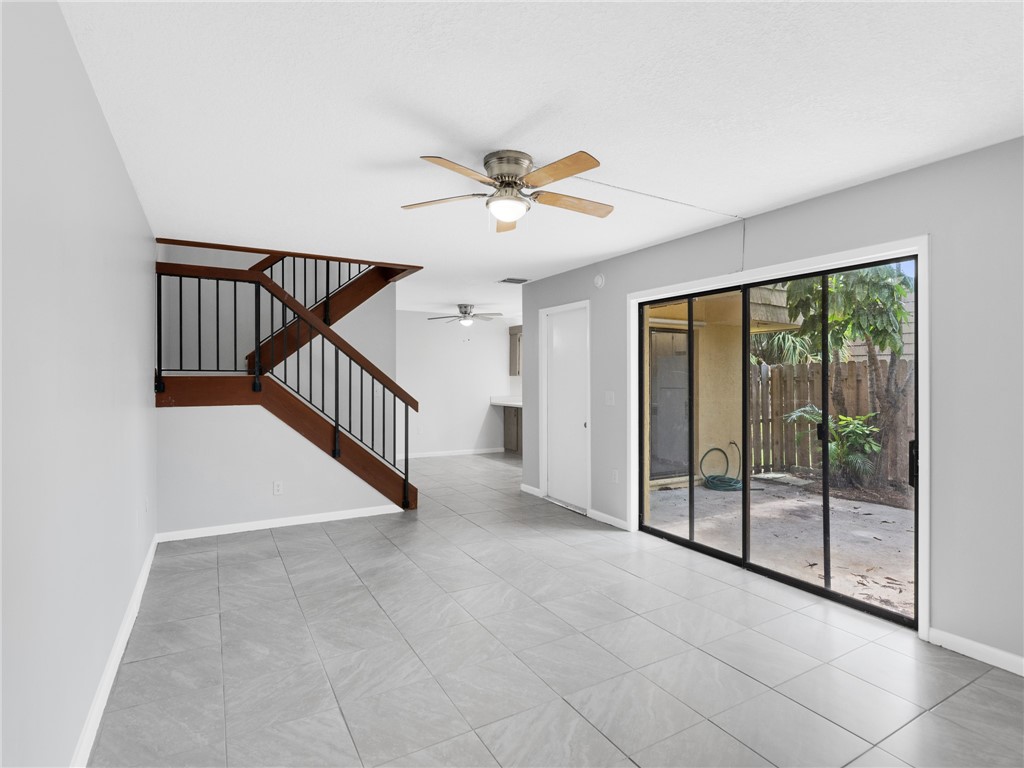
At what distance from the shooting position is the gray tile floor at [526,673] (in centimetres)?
A: 208

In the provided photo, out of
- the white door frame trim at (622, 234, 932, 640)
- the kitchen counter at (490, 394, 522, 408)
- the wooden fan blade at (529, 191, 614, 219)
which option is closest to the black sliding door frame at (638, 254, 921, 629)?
the white door frame trim at (622, 234, 932, 640)

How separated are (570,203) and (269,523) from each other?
3.92 m

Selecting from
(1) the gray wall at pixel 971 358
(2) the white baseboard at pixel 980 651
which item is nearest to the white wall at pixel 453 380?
(1) the gray wall at pixel 971 358

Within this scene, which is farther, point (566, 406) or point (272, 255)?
point (566, 406)

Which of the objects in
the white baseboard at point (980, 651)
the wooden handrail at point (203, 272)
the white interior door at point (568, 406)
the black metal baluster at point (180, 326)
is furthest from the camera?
the white interior door at point (568, 406)

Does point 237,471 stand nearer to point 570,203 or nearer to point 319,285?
point 319,285

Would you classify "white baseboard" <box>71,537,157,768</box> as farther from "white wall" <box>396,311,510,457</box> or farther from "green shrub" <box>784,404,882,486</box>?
"white wall" <box>396,311,510,457</box>

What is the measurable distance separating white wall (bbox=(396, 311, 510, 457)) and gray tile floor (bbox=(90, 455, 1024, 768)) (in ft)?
17.3

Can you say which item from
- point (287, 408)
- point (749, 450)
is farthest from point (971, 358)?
point (287, 408)

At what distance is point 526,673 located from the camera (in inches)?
102

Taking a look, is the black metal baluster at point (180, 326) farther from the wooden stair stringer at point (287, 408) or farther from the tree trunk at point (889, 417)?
the tree trunk at point (889, 417)

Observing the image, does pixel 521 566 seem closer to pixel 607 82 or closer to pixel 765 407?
pixel 765 407

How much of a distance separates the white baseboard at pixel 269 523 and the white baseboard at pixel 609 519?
192 cm

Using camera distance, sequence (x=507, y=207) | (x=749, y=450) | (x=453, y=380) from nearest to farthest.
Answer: (x=507, y=207)
(x=749, y=450)
(x=453, y=380)
